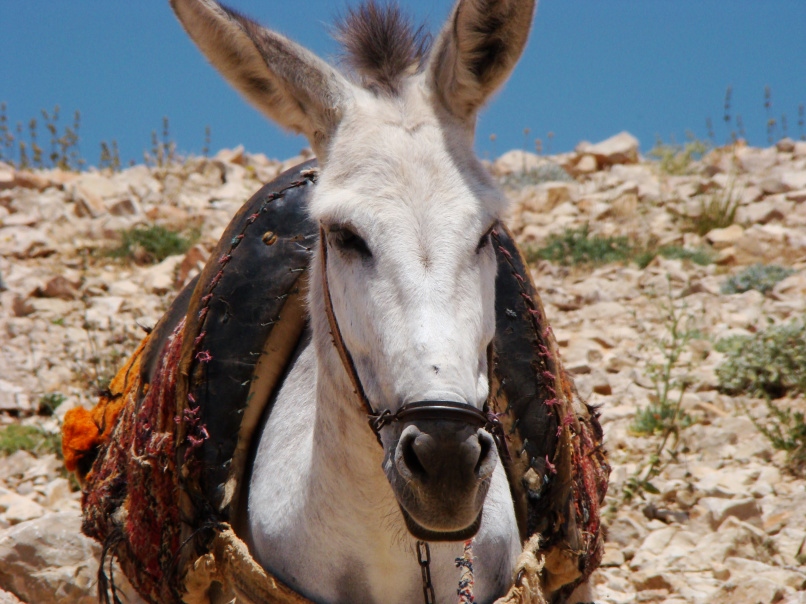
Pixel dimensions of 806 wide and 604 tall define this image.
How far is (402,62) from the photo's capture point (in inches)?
104

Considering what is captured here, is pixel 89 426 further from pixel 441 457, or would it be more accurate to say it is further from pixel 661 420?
pixel 661 420

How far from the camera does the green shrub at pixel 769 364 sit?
5.63 metres

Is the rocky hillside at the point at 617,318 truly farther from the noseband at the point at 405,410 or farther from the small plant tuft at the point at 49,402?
the noseband at the point at 405,410

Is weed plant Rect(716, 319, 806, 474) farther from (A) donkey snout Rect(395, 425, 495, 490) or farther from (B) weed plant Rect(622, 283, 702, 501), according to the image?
(A) donkey snout Rect(395, 425, 495, 490)

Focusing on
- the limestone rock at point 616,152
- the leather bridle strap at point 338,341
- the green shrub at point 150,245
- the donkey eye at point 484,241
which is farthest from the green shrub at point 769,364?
the limestone rock at point 616,152

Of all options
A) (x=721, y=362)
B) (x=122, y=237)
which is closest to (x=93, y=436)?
(x=721, y=362)

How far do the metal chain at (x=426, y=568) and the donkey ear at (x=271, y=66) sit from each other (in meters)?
1.16

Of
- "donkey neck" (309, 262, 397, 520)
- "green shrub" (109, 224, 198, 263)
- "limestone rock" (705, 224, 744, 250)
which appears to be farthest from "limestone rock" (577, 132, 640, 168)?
"donkey neck" (309, 262, 397, 520)

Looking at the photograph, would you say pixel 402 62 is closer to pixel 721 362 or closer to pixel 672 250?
pixel 721 362

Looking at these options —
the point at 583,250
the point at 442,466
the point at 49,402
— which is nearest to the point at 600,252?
the point at 583,250

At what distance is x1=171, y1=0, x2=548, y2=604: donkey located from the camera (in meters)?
1.97

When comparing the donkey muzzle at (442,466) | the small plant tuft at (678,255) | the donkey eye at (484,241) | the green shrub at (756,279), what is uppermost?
the small plant tuft at (678,255)

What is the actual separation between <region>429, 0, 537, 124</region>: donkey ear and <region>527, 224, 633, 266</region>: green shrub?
6321 millimetres

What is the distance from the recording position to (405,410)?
195 centimetres
